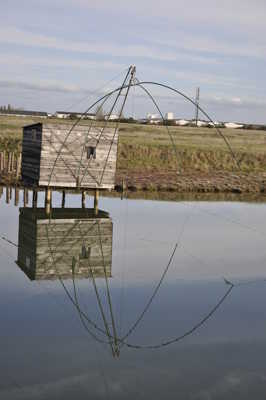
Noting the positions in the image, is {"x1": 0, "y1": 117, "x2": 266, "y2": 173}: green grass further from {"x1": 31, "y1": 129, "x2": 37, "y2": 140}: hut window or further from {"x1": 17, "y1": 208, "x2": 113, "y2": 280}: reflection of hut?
{"x1": 17, "y1": 208, "x2": 113, "y2": 280}: reflection of hut

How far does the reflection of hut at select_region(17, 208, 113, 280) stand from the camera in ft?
63.8

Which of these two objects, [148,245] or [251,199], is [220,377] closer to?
[148,245]

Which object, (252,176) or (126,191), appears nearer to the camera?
(126,191)

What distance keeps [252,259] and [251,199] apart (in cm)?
2084

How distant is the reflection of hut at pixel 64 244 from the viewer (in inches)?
765

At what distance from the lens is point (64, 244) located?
22875mm

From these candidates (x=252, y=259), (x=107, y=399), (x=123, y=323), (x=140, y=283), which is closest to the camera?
(x=107, y=399)

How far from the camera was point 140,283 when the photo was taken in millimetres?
18531

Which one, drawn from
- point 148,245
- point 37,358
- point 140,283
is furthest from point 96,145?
point 37,358

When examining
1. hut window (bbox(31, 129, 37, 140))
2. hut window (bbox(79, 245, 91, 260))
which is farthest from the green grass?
hut window (bbox(79, 245, 91, 260))

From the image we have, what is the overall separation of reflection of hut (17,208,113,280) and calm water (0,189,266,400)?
5.2 inches

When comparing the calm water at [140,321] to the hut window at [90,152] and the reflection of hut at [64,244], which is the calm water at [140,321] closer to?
the reflection of hut at [64,244]

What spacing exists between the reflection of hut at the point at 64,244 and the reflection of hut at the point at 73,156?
2.07 m

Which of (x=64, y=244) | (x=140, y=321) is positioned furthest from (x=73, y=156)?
(x=140, y=321)
